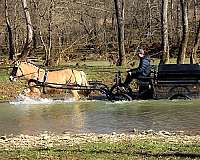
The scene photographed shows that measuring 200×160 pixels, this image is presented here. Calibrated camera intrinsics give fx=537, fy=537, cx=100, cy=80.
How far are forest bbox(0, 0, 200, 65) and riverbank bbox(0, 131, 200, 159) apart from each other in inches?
781

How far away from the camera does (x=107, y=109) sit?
18.2 meters

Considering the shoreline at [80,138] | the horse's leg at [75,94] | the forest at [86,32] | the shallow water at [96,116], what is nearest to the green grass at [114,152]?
the shoreline at [80,138]

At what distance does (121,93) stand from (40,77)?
3.44m

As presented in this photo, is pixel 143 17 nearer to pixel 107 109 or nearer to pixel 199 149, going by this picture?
pixel 107 109

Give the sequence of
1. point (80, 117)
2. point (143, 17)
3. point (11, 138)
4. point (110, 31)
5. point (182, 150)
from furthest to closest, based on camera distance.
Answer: point (143, 17)
point (110, 31)
point (80, 117)
point (11, 138)
point (182, 150)

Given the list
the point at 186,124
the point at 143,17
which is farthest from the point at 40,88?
the point at 143,17

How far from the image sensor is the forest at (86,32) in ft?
128

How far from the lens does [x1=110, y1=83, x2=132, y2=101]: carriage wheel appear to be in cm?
1923

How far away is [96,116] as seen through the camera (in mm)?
16688

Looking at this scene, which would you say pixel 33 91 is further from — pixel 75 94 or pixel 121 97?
pixel 121 97

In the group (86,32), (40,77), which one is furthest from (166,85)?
(86,32)

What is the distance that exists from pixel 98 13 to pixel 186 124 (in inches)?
2140

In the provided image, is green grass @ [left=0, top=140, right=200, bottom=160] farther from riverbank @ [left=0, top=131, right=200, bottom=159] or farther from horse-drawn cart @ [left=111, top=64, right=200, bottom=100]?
horse-drawn cart @ [left=111, top=64, right=200, bottom=100]

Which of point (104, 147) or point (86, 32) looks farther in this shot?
point (86, 32)
